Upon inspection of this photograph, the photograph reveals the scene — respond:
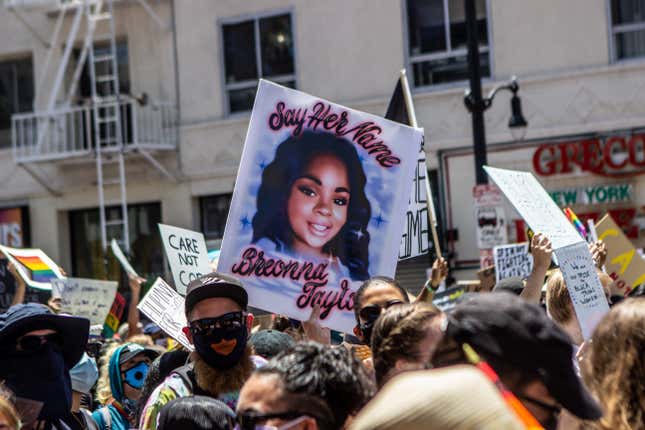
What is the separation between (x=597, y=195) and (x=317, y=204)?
13.6 metres

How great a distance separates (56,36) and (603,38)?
425 inches

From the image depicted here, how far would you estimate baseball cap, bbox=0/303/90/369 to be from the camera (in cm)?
434

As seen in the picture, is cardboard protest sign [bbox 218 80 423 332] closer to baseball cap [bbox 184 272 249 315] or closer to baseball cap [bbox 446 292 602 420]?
baseball cap [bbox 184 272 249 315]

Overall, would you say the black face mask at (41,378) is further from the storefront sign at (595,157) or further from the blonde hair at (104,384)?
the storefront sign at (595,157)

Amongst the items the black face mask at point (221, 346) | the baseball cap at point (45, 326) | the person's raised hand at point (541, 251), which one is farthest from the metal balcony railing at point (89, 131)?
the black face mask at point (221, 346)

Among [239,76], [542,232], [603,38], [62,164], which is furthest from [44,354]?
[62,164]

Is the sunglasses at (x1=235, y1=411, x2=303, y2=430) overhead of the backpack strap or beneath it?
overhead

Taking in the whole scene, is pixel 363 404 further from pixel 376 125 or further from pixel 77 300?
pixel 77 300

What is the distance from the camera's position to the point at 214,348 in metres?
4.35

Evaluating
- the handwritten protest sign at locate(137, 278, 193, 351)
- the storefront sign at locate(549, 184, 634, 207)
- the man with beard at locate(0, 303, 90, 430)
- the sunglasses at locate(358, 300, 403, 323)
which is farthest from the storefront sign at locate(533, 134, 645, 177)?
the man with beard at locate(0, 303, 90, 430)

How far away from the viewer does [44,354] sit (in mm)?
4406

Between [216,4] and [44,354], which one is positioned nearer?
[44,354]

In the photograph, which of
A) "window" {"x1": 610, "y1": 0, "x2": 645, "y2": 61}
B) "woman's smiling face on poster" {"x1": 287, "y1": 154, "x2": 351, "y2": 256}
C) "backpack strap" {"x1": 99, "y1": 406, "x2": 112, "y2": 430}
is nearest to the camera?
"backpack strap" {"x1": 99, "y1": 406, "x2": 112, "y2": 430}

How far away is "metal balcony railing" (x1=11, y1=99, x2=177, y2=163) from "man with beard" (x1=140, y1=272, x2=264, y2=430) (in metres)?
17.5
